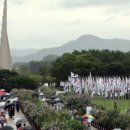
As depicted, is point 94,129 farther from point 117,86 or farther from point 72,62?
point 72,62

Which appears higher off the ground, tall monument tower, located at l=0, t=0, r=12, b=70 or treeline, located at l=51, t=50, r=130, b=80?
tall monument tower, located at l=0, t=0, r=12, b=70

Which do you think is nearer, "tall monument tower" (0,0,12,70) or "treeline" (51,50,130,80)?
"treeline" (51,50,130,80)

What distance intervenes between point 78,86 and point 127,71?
57.7 feet

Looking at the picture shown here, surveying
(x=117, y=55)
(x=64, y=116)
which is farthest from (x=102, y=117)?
(x=117, y=55)

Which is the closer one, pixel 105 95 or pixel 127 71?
pixel 105 95

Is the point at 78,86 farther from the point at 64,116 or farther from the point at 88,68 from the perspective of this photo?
the point at 64,116

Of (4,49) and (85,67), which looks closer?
(85,67)

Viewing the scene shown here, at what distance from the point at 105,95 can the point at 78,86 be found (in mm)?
3032

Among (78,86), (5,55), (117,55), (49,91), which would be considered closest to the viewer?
(49,91)

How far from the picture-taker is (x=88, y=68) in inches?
2655

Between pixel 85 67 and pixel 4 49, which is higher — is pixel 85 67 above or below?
below

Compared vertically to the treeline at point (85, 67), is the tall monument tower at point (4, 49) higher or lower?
higher

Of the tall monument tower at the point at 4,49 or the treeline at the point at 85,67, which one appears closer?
the treeline at the point at 85,67

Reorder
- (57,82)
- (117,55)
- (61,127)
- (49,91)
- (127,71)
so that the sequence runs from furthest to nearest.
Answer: (117,55)
(57,82)
(127,71)
(49,91)
(61,127)
